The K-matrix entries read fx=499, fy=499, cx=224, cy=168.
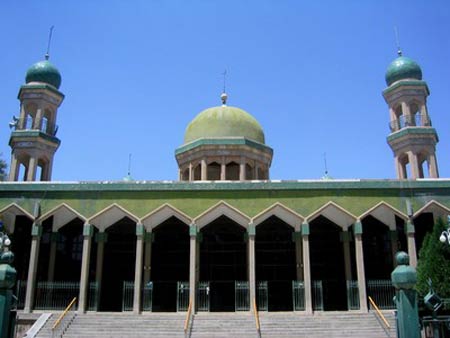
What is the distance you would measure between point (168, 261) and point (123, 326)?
516 centimetres

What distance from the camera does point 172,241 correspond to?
2216cm

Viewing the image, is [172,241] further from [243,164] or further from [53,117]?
[53,117]

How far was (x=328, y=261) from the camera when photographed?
21750 mm

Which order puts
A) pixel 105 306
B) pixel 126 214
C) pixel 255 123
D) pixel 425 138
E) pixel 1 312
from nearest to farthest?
1. pixel 1 312
2. pixel 126 214
3. pixel 105 306
4. pixel 425 138
5. pixel 255 123

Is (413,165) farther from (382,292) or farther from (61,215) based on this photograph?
(61,215)

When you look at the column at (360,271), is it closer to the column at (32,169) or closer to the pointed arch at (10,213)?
the pointed arch at (10,213)

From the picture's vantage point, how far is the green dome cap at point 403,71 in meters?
26.1

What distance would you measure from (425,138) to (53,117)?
63.2 ft

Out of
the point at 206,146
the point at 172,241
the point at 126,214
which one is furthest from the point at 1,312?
the point at 206,146

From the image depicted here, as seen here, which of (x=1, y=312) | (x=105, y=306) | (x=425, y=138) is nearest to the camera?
(x=1, y=312)

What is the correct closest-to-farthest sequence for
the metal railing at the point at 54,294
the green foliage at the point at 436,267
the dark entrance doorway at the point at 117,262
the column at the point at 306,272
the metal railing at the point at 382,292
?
the green foliage at the point at 436,267 < the column at the point at 306,272 < the metal railing at the point at 382,292 < the metal railing at the point at 54,294 < the dark entrance doorway at the point at 117,262

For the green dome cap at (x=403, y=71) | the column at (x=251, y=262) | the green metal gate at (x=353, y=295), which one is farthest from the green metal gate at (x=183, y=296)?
the green dome cap at (x=403, y=71)

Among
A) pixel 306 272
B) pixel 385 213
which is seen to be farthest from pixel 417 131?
pixel 306 272

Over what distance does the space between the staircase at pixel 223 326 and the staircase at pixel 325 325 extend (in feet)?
1.56
